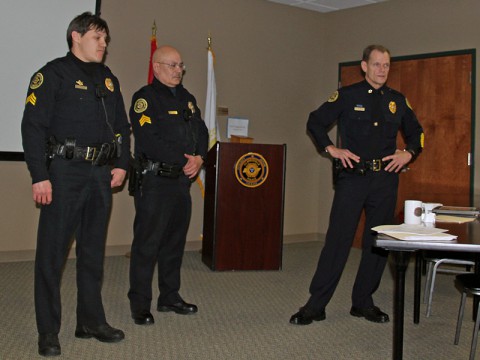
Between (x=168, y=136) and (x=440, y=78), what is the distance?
3.75 m

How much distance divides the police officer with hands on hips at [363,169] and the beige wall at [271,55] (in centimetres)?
291

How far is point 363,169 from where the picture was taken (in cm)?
386

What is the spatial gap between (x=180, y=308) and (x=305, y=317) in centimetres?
84

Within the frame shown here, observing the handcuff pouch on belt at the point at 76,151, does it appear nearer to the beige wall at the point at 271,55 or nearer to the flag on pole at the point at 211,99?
the beige wall at the point at 271,55

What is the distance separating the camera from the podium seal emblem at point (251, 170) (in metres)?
5.65

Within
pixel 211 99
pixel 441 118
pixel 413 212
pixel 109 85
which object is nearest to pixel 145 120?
pixel 109 85

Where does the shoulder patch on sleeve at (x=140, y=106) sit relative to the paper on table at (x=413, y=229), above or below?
above

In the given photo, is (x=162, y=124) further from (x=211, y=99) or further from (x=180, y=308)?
(x=211, y=99)

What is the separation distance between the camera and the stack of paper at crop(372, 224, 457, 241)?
2498 millimetres

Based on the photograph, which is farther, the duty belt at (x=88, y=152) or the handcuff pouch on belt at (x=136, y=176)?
the handcuff pouch on belt at (x=136, y=176)

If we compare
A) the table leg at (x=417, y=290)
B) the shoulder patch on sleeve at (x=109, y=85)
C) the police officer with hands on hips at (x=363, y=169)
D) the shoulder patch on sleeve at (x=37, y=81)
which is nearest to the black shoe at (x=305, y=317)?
the police officer with hands on hips at (x=363, y=169)

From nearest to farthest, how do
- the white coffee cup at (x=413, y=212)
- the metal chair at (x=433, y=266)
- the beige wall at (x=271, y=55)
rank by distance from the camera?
the white coffee cup at (x=413, y=212), the metal chair at (x=433, y=266), the beige wall at (x=271, y=55)

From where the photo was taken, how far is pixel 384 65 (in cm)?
384

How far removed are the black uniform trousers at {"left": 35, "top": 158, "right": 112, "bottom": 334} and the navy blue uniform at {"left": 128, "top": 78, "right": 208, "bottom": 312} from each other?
55cm
